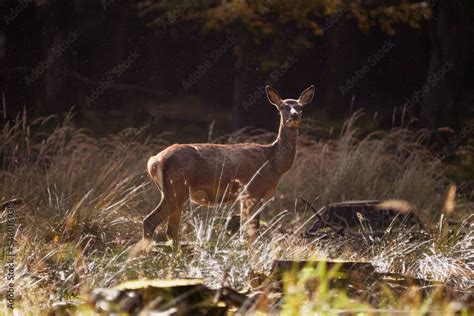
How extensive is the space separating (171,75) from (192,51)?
1.37 meters

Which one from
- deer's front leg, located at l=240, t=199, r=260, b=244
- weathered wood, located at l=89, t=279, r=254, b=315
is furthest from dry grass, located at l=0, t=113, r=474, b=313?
weathered wood, located at l=89, t=279, r=254, b=315

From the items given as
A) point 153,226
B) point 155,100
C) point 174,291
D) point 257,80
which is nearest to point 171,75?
point 155,100

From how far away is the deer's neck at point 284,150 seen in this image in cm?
1105

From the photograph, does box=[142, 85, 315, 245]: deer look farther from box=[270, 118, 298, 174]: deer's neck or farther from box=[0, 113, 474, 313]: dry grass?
box=[0, 113, 474, 313]: dry grass

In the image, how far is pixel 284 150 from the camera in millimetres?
11133

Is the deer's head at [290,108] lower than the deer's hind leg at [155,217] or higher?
higher

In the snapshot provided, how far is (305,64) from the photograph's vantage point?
25.8 m

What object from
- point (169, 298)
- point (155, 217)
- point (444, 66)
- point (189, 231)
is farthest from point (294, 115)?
point (444, 66)

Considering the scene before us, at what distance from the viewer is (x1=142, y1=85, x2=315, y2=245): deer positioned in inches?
391

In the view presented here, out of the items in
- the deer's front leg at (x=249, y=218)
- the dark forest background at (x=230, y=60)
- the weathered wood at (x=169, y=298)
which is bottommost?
the dark forest background at (x=230, y=60)

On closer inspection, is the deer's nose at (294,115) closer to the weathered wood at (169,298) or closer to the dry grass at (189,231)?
the dry grass at (189,231)

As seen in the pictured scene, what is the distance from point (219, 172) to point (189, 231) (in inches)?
29.8

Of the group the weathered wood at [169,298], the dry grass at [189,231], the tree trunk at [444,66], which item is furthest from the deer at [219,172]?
the tree trunk at [444,66]

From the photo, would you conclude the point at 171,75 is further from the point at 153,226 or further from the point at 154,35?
the point at 153,226
